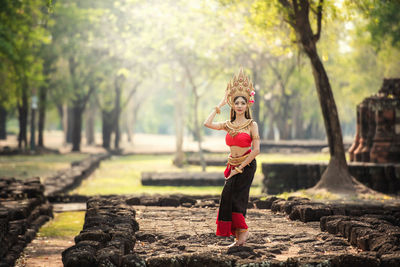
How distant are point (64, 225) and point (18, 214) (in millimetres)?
1963

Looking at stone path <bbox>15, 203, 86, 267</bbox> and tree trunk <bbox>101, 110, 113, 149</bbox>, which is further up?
tree trunk <bbox>101, 110, 113, 149</bbox>

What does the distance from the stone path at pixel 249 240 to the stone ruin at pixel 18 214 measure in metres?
1.69

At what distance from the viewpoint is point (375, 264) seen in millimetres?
5359

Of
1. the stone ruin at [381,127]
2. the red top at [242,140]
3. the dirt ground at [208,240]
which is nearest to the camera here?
the dirt ground at [208,240]

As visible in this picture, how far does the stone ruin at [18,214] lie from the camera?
763 cm

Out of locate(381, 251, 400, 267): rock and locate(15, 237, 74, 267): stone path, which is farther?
locate(15, 237, 74, 267): stone path

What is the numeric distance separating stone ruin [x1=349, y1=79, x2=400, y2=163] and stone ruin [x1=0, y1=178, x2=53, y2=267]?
8.86 meters

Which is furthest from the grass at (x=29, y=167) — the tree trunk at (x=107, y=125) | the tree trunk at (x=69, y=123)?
the tree trunk at (x=69, y=123)

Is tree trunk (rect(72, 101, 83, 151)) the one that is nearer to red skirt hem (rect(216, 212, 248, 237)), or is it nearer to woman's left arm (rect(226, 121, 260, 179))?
woman's left arm (rect(226, 121, 260, 179))

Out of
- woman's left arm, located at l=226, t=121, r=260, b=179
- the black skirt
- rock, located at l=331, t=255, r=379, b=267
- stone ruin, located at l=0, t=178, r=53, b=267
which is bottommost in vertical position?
stone ruin, located at l=0, t=178, r=53, b=267

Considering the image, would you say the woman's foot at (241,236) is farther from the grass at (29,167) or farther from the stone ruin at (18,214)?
the grass at (29,167)

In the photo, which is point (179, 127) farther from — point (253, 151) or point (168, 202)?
point (253, 151)

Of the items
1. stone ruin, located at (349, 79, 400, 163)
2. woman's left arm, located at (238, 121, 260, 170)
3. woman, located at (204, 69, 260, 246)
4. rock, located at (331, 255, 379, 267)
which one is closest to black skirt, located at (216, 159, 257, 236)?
woman, located at (204, 69, 260, 246)

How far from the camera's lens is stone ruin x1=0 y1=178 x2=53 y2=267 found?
25.0ft
